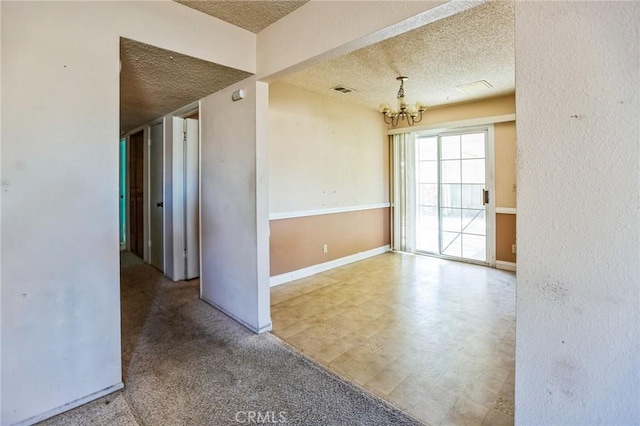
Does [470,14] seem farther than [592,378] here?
Yes

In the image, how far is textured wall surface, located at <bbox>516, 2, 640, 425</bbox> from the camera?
1.02m

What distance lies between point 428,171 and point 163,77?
4352mm

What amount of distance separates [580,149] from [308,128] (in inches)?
136

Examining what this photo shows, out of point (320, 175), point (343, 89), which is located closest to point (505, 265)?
point (320, 175)

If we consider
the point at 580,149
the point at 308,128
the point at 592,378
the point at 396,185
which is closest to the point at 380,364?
the point at 592,378

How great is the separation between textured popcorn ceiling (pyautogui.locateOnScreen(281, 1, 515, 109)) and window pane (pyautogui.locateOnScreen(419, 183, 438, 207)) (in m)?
1.47

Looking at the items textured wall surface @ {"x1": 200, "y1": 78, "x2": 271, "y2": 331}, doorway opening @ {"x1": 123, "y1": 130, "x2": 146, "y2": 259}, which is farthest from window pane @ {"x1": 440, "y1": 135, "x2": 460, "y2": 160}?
doorway opening @ {"x1": 123, "y1": 130, "x2": 146, "y2": 259}

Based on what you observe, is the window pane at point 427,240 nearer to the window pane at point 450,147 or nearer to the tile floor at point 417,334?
the tile floor at point 417,334

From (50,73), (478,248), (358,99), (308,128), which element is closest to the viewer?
(50,73)

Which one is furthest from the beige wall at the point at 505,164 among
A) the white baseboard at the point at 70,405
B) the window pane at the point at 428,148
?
the white baseboard at the point at 70,405

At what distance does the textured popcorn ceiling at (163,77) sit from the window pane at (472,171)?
3.86 metres

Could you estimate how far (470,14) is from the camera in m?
2.30

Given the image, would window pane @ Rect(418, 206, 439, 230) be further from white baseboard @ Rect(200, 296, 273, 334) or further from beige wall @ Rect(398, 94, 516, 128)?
white baseboard @ Rect(200, 296, 273, 334)

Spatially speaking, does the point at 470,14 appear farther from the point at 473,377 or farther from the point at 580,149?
the point at 473,377
